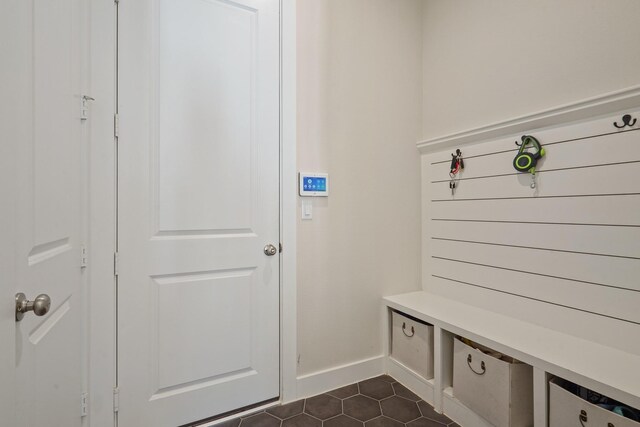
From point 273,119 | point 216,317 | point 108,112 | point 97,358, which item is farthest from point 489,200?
point 97,358

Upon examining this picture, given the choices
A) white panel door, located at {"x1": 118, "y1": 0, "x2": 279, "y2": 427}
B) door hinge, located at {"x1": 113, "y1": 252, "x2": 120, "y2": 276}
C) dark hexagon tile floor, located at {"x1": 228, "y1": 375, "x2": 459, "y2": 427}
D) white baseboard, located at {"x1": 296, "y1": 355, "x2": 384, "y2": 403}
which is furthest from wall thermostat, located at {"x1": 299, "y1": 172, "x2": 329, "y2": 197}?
dark hexagon tile floor, located at {"x1": 228, "y1": 375, "x2": 459, "y2": 427}

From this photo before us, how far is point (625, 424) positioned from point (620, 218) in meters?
0.81

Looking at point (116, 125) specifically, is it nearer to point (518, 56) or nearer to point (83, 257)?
point (83, 257)

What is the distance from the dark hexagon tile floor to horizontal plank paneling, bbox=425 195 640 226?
3.91 ft

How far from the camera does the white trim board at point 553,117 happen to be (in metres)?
1.26

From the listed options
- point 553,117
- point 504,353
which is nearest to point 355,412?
point 504,353

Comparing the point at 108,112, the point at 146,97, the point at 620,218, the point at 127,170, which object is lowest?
the point at 620,218

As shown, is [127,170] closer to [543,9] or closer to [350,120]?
[350,120]

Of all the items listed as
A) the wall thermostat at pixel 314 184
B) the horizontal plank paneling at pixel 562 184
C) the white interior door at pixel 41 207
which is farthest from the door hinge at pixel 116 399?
the horizontal plank paneling at pixel 562 184

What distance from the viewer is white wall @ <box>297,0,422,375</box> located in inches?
71.9

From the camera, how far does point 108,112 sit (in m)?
1.34

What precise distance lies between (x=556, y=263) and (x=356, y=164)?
4.05 feet

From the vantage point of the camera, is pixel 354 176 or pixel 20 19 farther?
pixel 354 176

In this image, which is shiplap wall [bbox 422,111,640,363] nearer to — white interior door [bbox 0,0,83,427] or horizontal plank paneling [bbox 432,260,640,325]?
horizontal plank paneling [bbox 432,260,640,325]
